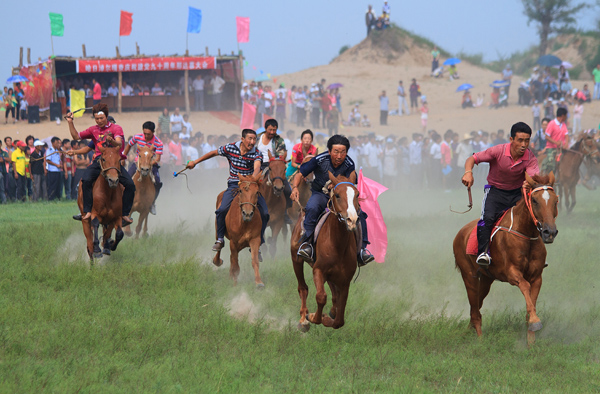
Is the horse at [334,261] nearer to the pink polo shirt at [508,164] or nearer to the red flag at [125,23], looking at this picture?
the pink polo shirt at [508,164]

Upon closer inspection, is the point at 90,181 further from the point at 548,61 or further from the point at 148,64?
the point at 548,61

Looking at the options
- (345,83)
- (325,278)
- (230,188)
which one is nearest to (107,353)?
(325,278)

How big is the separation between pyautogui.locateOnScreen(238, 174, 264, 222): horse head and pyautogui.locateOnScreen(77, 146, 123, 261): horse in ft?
8.11

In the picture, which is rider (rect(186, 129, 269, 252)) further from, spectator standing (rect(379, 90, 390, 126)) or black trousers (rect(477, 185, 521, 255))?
spectator standing (rect(379, 90, 390, 126))

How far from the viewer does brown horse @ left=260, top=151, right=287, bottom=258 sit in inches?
574

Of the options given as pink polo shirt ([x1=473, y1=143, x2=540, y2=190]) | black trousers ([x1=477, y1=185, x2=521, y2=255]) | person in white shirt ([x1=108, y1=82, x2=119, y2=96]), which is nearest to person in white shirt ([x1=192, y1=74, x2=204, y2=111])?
person in white shirt ([x1=108, y1=82, x2=119, y2=96])

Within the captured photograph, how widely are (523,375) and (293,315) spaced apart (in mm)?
3564

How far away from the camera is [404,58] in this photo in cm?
7594

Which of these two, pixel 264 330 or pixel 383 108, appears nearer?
pixel 264 330

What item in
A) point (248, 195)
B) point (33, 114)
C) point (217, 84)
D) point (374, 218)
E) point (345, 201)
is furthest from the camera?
point (217, 84)

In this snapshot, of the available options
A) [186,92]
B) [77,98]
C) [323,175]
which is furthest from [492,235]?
[186,92]

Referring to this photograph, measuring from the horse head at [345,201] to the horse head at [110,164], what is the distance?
5.85 meters

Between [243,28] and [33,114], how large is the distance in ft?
43.2

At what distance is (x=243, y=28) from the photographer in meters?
44.7
